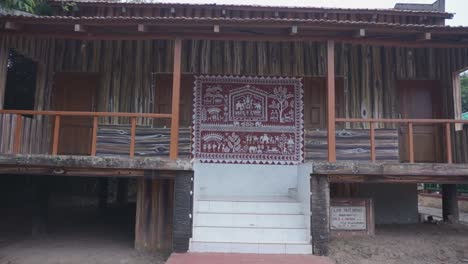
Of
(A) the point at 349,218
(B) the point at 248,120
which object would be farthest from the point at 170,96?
(A) the point at 349,218

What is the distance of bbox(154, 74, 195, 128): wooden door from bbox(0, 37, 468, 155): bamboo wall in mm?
141

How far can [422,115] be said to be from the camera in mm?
9648

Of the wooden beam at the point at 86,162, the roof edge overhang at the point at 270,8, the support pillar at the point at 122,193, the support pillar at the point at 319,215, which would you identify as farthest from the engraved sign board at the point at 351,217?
the support pillar at the point at 122,193

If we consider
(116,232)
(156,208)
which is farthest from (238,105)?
(116,232)

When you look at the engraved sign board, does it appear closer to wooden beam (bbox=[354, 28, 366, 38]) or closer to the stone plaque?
the stone plaque

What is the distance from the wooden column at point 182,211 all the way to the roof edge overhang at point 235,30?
2696 mm

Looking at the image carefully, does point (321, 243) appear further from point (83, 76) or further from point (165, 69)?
point (83, 76)

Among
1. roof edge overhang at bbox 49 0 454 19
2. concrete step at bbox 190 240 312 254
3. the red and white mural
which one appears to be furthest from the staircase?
roof edge overhang at bbox 49 0 454 19

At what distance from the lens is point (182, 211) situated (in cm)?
654

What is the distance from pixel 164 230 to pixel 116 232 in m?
1.92

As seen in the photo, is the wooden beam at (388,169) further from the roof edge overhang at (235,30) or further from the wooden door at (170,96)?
the wooden door at (170,96)

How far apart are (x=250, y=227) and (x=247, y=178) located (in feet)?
7.87

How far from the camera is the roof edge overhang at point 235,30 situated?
7102 millimetres

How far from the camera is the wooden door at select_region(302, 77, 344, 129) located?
9.45m
